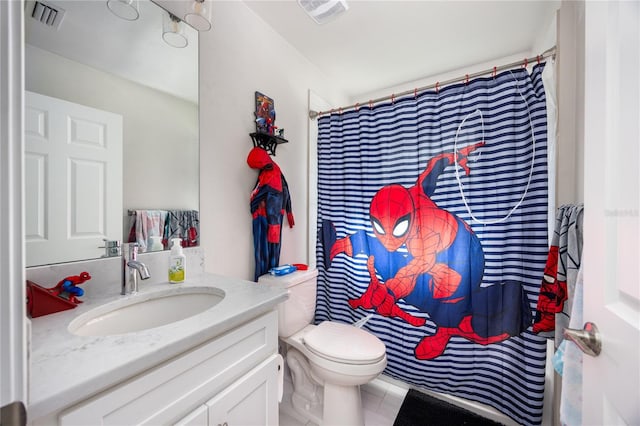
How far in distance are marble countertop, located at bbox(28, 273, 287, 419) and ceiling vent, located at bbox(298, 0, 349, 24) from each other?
4.61ft

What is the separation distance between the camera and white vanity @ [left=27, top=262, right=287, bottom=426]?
50 cm

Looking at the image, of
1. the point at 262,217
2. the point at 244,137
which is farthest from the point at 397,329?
the point at 244,137

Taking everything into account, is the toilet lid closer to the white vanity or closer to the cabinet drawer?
the white vanity

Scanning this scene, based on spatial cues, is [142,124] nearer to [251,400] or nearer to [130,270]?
[130,270]

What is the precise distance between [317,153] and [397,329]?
139 centimetres

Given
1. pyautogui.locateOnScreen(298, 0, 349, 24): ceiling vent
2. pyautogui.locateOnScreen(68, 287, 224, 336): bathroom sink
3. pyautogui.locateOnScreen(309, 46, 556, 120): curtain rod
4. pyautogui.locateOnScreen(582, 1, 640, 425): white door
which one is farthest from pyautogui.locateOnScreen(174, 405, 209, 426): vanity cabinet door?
pyautogui.locateOnScreen(309, 46, 556, 120): curtain rod

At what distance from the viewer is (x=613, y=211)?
1.58 feet

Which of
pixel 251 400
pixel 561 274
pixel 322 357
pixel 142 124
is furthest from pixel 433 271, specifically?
pixel 142 124

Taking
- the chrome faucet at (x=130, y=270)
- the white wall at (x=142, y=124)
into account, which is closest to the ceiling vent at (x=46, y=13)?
the white wall at (x=142, y=124)

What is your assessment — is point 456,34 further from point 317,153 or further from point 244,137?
point 244,137

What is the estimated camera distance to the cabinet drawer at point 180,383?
0.54 meters

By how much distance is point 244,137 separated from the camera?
1.51 meters

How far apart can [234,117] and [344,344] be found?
139cm

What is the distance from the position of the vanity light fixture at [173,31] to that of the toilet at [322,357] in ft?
4.10
